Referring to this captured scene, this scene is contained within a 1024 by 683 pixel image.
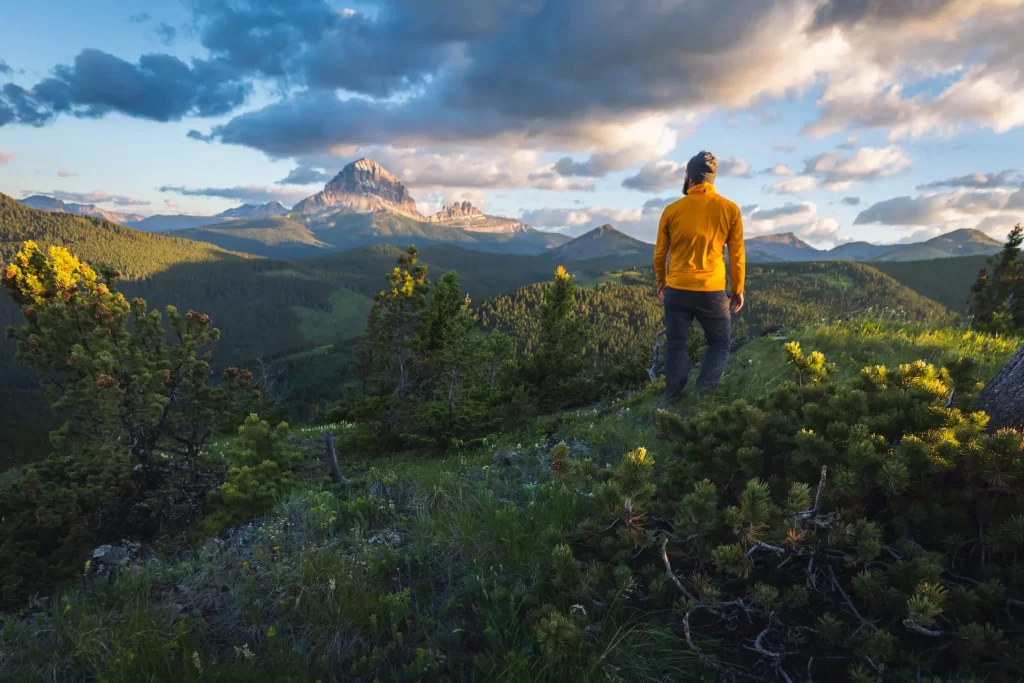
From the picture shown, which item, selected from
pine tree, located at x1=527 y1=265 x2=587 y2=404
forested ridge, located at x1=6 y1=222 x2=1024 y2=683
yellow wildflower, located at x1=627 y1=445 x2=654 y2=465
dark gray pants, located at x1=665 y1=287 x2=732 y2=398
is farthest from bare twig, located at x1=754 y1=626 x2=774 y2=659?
pine tree, located at x1=527 y1=265 x2=587 y2=404

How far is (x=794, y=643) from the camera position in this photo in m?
2.29

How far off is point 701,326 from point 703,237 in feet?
4.80

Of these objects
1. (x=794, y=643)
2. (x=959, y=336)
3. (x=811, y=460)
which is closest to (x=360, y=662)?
(x=794, y=643)

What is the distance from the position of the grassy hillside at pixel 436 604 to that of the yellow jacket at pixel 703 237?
3781 mm

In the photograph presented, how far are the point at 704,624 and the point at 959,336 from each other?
936 cm

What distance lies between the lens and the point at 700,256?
6.63 meters

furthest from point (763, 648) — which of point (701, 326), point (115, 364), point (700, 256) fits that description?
point (115, 364)

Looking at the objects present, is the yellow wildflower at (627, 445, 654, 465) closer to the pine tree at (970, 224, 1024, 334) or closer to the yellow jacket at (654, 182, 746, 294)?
the yellow jacket at (654, 182, 746, 294)

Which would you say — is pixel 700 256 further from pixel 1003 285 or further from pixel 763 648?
→ pixel 1003 285

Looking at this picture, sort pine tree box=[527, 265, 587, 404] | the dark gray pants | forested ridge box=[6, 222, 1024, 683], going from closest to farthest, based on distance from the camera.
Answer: forested ridge box=[6, 222, 1024, 683] < the dark gray pants < pine tree box=[527, 265, 587, 404]

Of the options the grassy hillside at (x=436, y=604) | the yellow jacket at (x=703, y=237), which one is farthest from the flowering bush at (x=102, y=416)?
the yellow jacket at (x=703, y=237)

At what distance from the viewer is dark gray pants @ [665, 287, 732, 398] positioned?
6.87m

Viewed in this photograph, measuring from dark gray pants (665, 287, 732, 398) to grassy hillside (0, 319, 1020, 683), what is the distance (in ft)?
12.5

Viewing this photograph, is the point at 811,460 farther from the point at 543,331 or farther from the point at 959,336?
the point at 543,331
